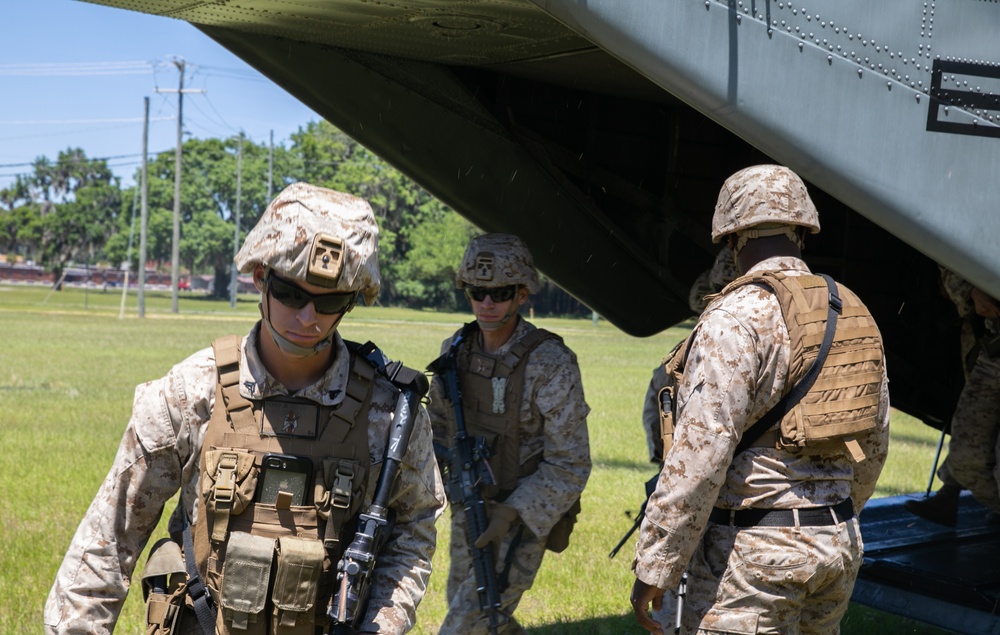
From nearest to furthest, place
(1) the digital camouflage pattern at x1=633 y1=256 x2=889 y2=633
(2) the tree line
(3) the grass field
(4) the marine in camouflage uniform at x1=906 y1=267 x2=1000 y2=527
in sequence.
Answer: (1) the digital camouflage pattern at x1=633 y1=256 x2=889 y2=633 < (4) the marine in camouflage uniform at x1=906 y1=267 x2=1000 y2=527 < (3) the grass field < (2) the tree line

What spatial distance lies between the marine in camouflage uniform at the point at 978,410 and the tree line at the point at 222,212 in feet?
192

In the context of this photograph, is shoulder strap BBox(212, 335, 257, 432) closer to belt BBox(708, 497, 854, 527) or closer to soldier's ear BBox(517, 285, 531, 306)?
belt BBox(708, 497, 854, 527)

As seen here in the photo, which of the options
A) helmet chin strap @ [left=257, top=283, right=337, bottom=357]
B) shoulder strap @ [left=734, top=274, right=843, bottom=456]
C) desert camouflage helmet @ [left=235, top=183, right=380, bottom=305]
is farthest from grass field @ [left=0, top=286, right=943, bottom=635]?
desert camouflage helmet @ [left=235, top=183, right=380, bottom=305]

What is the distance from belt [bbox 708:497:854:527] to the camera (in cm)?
330

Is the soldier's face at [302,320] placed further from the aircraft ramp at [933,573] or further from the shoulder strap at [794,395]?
the aircraft ramp at [933,573]

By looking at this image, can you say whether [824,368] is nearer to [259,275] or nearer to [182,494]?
[259,275]

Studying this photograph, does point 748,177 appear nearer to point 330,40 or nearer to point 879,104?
point 879,104

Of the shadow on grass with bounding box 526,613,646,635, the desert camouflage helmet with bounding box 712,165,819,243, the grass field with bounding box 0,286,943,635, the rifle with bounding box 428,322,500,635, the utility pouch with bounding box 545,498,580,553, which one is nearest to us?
the desert camouflage helmet with bounding box 712,165,819,243

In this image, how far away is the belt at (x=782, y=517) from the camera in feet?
10.8

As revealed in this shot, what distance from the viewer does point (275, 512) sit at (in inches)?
108

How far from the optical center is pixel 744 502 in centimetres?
333

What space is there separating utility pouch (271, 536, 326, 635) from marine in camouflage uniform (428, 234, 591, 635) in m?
1.92

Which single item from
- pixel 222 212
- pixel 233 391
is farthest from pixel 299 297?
pixel 222 212

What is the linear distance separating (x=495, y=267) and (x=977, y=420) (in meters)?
2.67
